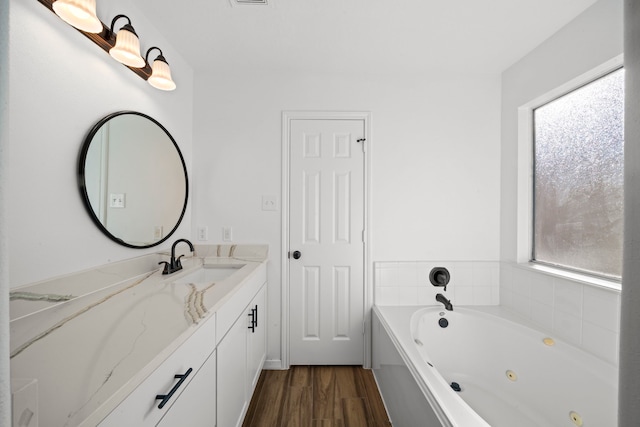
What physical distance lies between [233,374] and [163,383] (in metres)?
0.69

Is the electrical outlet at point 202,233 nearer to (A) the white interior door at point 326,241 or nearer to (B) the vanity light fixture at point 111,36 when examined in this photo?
(A) the white interior door at point 326,241

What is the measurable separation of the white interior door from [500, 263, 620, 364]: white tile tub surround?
1151 mm

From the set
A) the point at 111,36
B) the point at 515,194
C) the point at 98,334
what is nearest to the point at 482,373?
the point at 515,194

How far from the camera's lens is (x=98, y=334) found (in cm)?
77

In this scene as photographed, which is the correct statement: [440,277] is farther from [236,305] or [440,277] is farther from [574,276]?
[236,305]

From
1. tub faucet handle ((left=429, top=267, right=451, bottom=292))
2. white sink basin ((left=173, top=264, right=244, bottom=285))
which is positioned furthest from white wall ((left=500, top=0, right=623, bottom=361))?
white sink basin ((left=173, top=264, right=244, bottom=285))

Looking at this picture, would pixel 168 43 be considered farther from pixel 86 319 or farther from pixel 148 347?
pixel 148 347

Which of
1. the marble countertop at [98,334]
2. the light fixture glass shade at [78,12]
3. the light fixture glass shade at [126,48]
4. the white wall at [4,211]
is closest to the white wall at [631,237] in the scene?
the white wall at [4,211]

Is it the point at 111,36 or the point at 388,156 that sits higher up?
the point at 111,36

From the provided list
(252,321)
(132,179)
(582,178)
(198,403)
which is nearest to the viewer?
(198,403)

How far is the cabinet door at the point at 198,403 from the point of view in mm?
815

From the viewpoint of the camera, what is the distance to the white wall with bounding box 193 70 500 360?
2127mm

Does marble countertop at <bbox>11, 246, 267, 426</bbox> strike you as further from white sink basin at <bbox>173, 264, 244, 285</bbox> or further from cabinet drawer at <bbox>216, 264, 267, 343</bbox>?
white sink basin at <bbox>173, 264, 244, 285</bbox>

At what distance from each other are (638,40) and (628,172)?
0.16m
